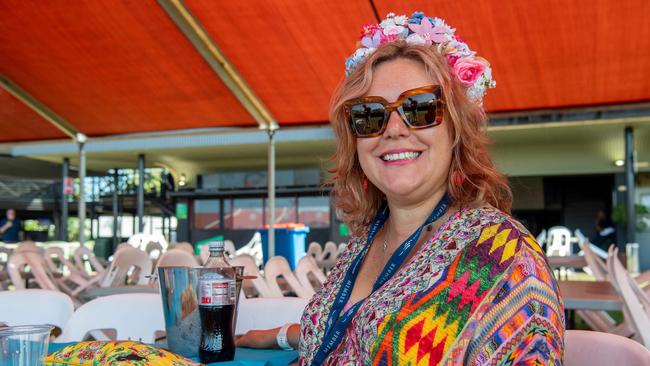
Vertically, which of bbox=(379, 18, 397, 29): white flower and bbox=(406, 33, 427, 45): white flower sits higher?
bbox=(379, 18, 397, 29): white flower

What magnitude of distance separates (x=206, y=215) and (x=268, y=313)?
1483 centimetres

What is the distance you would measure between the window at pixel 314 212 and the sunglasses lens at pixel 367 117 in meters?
14.0

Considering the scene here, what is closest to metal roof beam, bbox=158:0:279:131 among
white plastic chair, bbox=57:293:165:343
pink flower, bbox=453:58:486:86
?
white plastic chair, bbox=57:293:165:343

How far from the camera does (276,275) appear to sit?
4570 millimetres

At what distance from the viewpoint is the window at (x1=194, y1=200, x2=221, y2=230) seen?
16531 mm

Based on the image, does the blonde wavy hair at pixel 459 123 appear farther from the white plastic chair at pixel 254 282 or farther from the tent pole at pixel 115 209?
the tent pole at pixel 115 209

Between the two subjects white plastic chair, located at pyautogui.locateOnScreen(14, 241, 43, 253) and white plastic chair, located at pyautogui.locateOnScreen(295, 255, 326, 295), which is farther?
white plastic chair, located at pyautogui.locateOnScreen(14, 241, 43, 253)

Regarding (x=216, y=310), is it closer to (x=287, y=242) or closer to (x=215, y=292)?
(x=215, y=292)

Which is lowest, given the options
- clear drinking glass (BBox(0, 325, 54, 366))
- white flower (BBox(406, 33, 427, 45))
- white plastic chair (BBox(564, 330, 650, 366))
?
white plastic chair (BBox(564, 330, 650, 366))

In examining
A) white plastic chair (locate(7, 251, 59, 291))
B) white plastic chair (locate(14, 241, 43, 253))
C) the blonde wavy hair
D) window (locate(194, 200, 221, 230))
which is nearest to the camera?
the blonde wavy hair

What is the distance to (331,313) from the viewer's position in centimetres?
146

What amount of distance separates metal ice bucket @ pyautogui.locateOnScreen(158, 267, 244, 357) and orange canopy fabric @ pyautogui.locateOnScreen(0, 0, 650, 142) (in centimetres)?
434

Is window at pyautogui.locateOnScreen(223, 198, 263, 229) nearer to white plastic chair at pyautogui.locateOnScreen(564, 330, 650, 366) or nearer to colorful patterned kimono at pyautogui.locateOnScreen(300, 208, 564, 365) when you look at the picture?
white plastic chair at pyautogui.locateOnScreen(564, 330, 650, 366)

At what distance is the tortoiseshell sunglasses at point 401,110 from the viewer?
4.84 feet
